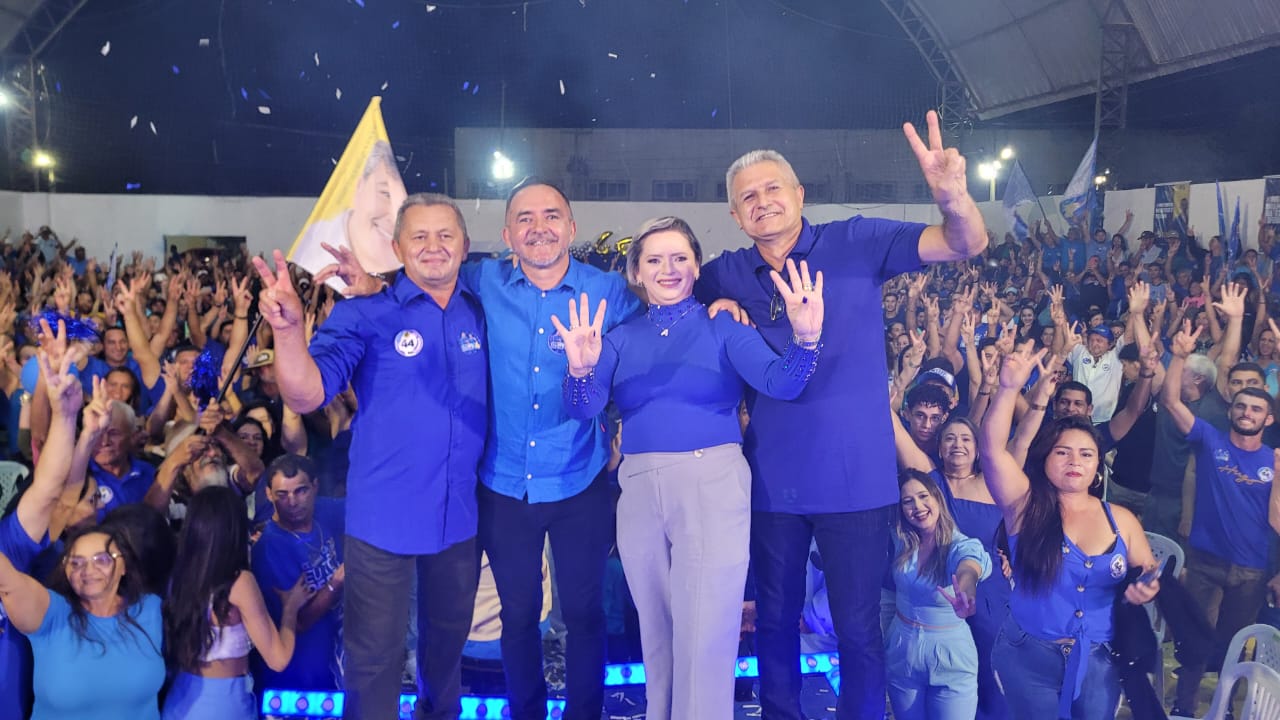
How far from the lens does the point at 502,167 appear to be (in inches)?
312

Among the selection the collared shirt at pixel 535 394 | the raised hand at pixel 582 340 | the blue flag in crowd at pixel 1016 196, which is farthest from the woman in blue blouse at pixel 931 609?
the blue flag in crowd at pixel 1016 196

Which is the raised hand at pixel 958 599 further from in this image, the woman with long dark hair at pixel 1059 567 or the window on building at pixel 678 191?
the window on building at pixel 678 191

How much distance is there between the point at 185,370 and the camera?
4.30m

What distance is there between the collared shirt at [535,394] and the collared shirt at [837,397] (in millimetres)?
409

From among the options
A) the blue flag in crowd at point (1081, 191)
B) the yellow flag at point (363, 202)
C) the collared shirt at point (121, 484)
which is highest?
the blue flag in crowd at point (1081, 191)

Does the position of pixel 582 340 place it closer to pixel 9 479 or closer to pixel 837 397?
pixel 837 397

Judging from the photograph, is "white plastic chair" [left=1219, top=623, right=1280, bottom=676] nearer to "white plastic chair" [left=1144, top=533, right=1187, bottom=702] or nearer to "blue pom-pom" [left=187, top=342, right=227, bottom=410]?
"white plastic chair" [left=1144, top=533, right=1187, bottom=702]

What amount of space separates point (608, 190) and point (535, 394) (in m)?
5.37

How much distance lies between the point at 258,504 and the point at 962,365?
340cm

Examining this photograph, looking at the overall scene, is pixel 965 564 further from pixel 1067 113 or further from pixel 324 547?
pixel 1067 113

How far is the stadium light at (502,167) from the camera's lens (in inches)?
309

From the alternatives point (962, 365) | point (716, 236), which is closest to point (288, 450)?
point (962, 365)

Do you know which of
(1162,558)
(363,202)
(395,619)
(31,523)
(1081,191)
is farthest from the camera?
(1081,191)

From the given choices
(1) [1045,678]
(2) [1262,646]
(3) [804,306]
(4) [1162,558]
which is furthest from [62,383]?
(4) [1162,558]
